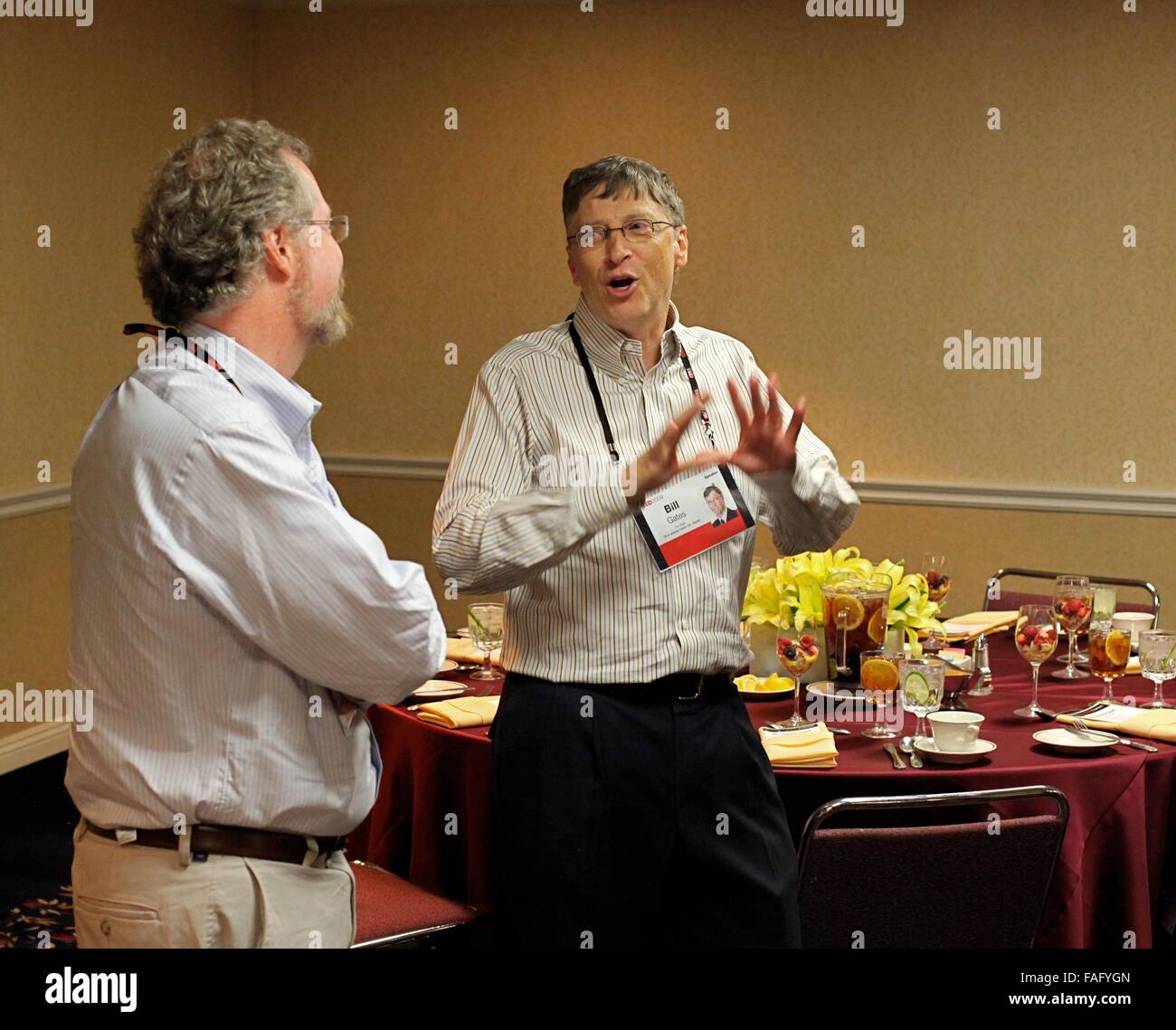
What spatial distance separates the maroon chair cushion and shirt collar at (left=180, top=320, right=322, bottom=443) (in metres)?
1.17

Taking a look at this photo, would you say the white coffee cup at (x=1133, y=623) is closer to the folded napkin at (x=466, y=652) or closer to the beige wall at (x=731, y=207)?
the folded napkin at (x=466, y=652)

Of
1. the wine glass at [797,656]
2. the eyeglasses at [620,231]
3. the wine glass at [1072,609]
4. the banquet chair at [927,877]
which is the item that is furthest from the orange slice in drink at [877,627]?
the eyeglasses at [620,231]

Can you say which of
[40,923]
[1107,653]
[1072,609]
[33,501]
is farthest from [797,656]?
[33,501]

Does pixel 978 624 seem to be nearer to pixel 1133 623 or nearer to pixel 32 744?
pixel 1133 623

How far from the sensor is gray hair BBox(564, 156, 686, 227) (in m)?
2.43

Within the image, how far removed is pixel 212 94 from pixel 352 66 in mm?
694

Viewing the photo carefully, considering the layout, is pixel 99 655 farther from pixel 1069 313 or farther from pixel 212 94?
pixel 212 94

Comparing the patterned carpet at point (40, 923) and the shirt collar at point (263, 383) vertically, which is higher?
the shirt collar at point (263, 383)

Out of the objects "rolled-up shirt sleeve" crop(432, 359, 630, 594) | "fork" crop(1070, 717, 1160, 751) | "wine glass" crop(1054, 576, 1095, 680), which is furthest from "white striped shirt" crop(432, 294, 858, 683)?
"wine glass" crop(1054, 576, 1095, 680)

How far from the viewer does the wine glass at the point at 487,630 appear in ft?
11.3

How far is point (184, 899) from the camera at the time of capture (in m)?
1.64

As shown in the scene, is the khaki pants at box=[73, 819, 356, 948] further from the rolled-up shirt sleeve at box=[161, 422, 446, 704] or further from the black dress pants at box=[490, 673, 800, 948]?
the black dress pants at box=[490, 673, 800, 948]

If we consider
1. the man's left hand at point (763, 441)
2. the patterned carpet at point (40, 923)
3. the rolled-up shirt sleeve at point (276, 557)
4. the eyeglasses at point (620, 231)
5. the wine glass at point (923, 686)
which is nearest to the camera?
the rolled-up shirt sleeve at point (276, 557)

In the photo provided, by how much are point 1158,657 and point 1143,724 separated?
297 millimetres
